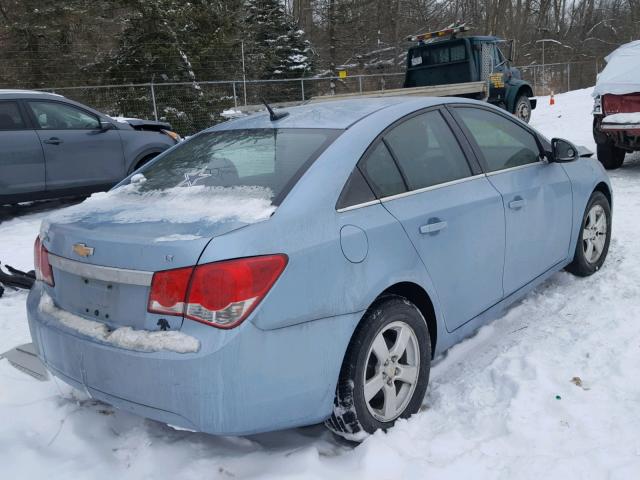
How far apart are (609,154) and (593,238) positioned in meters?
5.02

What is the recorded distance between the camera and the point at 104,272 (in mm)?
2373

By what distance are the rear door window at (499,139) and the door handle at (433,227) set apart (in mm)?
737

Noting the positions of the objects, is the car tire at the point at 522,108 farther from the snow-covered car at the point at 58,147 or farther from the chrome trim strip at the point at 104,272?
the chrome trim strip at the point at 104,272

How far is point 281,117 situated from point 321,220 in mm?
1117

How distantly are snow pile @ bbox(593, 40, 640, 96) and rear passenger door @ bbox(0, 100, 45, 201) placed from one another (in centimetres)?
770

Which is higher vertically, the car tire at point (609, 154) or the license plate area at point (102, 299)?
the license plate area at point (102, 299)

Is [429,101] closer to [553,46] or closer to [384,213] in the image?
[384,213]

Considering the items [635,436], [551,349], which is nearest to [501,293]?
[551,349]

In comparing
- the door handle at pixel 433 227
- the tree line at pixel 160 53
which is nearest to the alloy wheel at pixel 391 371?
the door handle at pixel 433 227

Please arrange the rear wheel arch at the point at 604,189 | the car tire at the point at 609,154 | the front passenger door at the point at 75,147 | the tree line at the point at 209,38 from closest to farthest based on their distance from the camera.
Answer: the rear wheel arch at the point at 604,189, the front passenger door at the point at 75,147, the car tire at the point at 609,154, the tree line at the point at 209,38

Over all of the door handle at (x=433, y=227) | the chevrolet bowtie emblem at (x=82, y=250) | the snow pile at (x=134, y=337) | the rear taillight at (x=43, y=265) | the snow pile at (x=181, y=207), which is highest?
the snow pile at (x=181, y=207)

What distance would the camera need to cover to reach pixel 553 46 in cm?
3569

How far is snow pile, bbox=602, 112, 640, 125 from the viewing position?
26.2 ft

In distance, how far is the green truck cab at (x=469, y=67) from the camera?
14.2 metres
